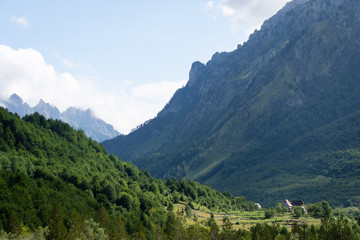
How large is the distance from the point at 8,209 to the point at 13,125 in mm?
87269

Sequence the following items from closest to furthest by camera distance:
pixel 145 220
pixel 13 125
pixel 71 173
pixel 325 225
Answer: pixel 325 225
pixel 145 220
pixel 71 173
pixel 13 125

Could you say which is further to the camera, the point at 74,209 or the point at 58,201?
the point at 58,201

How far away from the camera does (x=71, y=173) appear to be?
549 ft

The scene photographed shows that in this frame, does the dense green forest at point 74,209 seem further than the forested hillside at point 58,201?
No

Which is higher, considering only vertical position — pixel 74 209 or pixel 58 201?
pixel 58 201

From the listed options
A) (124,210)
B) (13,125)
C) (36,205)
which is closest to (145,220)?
(124,210)

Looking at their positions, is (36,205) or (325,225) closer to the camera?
(325,225)

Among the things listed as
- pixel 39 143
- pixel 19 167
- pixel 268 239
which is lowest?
pixel 268 239

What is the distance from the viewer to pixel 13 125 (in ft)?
616

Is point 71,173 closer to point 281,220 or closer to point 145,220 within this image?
point 145,220

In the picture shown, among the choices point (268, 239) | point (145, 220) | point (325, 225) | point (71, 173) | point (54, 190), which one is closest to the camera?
point (325, 225)

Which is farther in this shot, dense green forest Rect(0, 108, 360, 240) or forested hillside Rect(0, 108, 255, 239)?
forested hillside Rect(0, 108, 255, 239)

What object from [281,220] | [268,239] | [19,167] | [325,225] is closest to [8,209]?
[19,167]

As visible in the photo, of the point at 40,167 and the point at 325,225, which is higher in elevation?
the point at 40,167
